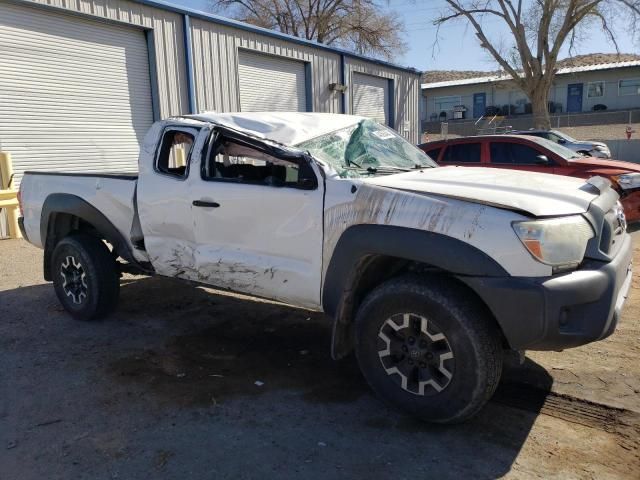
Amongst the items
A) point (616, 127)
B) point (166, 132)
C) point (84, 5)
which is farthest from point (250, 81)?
point (616, 127)

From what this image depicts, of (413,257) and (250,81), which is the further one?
(250,81)

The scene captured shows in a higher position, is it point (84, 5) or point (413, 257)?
point (84, 5)

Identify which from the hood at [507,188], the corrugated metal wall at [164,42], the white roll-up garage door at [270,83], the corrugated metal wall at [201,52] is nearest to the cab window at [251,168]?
the hood at [507,188]

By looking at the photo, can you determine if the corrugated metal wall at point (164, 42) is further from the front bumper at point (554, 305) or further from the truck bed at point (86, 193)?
the front bumper at point (554, 305)

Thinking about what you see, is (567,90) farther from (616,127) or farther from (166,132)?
(166,132)

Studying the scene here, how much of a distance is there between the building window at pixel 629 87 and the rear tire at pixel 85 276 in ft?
154

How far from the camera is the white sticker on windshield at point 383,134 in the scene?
4537 millimetres

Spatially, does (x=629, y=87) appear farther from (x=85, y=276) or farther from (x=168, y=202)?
(x=85, y=276)

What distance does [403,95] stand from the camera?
21953mm

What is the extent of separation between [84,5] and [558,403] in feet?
35.1

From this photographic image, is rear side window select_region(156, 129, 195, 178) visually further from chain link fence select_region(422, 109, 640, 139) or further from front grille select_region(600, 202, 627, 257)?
chain link fence select_region(422, 109, 640, 139)

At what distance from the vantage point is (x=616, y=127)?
35656 millimetres

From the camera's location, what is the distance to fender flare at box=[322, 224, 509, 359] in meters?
2.94

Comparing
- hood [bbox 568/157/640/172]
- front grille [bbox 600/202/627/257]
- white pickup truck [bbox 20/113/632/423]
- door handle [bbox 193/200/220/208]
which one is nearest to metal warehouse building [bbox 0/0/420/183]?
white pickup truck [bbox 20/113/632/423]
